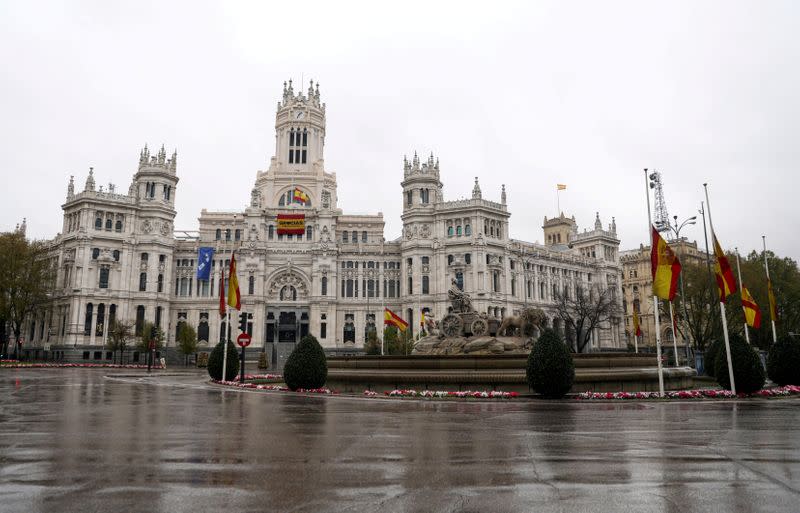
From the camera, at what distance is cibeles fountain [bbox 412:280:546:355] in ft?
104

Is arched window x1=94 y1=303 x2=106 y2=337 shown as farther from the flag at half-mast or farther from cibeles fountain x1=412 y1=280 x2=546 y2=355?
the flag at half-mast

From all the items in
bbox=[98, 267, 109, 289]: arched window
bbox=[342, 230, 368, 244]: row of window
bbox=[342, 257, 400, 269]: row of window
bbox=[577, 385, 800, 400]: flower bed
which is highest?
bbox=[342, 230, 368, 244]: row of window

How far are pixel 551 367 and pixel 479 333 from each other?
9.50 metres

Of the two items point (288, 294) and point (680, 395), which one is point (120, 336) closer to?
point (288, 294)

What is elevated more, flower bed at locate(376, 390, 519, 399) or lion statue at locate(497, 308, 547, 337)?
lion statue at locate(497, 308, 547, 337)

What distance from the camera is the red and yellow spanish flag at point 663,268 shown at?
2669 centimetres

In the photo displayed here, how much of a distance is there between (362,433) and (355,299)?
78892 millimetres

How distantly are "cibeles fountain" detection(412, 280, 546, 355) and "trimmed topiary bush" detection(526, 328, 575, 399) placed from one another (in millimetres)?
5391

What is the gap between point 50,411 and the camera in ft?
65.0

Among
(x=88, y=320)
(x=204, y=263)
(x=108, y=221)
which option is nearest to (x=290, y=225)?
(x=204, y=263)

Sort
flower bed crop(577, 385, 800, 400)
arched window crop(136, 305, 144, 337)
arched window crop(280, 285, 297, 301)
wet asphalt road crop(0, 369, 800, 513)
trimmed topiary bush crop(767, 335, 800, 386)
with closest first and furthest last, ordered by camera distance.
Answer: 1. wet asphalt road crop(0, 369, 800, 513)
2. flower bed crop(577, 385, 800, 400)
3. trimmed topiary bush crop(767, 335, 800, 386)
4. arched window crop(136, 305, 144, 337)
5. arched window crop(280, 285, 297, 301)

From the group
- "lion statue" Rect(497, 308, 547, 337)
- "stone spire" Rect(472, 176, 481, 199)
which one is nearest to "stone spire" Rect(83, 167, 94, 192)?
"stone spire" Rect(472, 176, 481, 199)

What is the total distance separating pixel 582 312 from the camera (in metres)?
74.8

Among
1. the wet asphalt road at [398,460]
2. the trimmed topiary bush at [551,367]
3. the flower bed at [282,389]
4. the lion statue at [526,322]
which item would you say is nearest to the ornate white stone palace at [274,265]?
the flower bed at [282,389]
